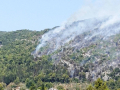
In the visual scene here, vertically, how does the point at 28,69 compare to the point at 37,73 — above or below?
above

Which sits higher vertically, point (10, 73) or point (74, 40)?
point (74, 40)

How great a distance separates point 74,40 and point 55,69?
4624cm

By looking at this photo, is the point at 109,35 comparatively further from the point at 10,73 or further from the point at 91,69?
the point at 10,73

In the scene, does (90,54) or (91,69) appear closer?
(91,69)

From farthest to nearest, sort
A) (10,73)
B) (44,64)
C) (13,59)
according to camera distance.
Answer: (13,59) < (44,64) < (10,73)

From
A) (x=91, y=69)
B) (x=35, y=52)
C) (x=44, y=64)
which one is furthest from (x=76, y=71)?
(x=35, y=52)

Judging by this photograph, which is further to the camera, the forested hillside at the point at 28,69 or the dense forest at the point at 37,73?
the forested hillside at the point at 28,69

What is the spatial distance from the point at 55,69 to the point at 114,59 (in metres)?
28.6

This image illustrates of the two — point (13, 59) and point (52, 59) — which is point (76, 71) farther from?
point (13, 59)


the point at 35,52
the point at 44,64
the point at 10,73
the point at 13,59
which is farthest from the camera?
the point at 35,52

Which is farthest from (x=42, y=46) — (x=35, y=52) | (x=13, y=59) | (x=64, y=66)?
(x=64, y=66)

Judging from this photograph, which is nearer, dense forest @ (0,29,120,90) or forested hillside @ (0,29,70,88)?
dense forest @ (0,29,120,90)

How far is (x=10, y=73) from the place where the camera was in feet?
477

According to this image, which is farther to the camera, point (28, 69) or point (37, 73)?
point (28, 69)
